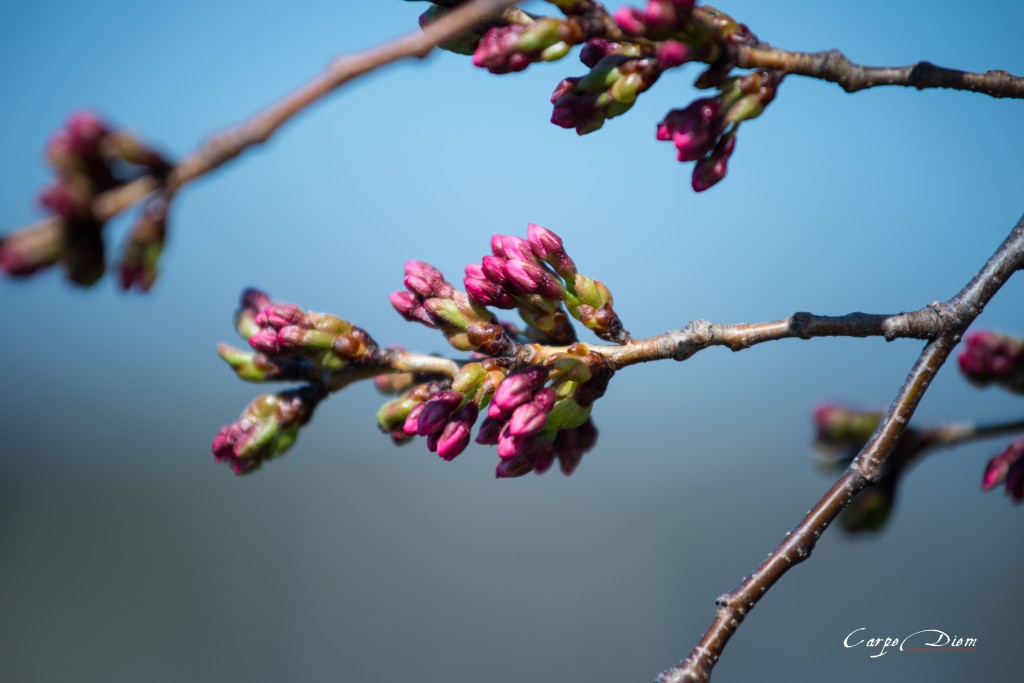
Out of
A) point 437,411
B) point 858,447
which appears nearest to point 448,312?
point 437,411

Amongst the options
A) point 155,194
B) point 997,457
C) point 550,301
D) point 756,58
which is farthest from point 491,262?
point 997,457

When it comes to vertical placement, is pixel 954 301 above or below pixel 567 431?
above

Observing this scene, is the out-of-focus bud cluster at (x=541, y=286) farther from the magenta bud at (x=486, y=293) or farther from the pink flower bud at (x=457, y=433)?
the pink flower bud at (x=457, y=433)

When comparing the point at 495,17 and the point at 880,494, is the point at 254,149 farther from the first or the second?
the point at 880,494

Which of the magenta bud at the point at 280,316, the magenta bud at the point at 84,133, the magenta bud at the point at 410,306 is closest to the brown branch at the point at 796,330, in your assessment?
the magenta bud at the point at 410,306

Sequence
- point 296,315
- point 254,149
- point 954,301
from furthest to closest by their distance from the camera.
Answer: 1. point 296,315
2. point 954,301
3. point 254,149

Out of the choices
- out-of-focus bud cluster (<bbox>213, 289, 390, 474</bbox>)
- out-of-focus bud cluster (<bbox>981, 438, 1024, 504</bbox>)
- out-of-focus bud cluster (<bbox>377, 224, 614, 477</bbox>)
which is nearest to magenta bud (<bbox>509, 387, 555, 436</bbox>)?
out-of-focus bud cluster (<bbox>377, 224, 614, 477</bbox>)

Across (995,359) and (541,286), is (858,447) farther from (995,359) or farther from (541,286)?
(541,286)
